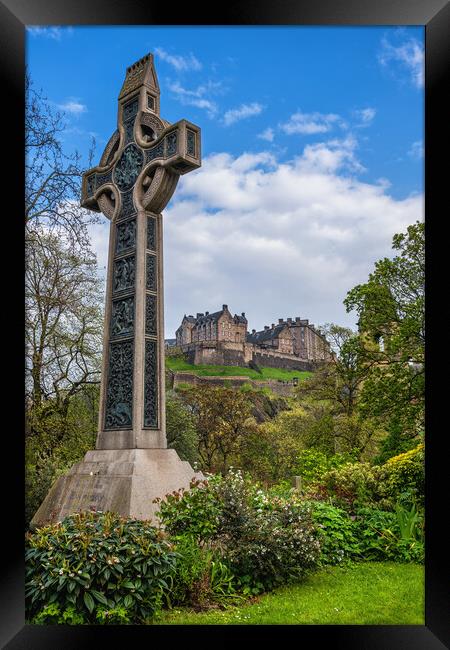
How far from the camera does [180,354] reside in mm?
43906

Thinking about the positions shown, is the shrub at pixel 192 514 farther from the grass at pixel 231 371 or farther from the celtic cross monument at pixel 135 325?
the grass at pixel 231 371

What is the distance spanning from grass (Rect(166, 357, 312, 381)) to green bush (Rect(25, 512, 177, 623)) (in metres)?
36.2

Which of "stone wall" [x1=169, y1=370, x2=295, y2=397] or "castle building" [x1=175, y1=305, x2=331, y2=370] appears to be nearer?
"stone wall" [x1=169, y1=370, x2=295, y2=397]

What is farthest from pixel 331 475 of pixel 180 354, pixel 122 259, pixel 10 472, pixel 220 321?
pixel 220 321

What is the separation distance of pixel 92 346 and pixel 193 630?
10936 mm

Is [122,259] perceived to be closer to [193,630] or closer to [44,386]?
[193,630]

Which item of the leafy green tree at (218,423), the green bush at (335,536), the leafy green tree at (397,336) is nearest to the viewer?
the green bush at (335,536)

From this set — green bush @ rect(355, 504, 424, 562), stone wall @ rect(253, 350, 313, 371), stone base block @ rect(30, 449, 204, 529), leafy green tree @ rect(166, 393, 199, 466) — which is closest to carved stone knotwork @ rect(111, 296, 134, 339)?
stone base block @ rect(30, 449, 204, 529)

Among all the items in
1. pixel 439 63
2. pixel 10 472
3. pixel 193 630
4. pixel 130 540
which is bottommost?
pixel 193 630

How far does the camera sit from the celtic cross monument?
7.45 m

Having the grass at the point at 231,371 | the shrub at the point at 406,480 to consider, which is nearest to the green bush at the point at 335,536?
the shrub at the point at 406,480

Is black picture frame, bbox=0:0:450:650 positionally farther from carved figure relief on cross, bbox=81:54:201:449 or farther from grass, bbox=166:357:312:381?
grass, bbox=166:357:312:381

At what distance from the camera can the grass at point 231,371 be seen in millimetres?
45984

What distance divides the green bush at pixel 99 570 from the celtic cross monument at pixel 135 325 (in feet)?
5.53
